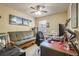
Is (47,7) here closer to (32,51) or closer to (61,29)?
(61,29)

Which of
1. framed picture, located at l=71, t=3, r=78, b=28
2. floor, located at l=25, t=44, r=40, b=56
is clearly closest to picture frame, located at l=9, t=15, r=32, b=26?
floor, located at l=25, t=44, r=40, b=56

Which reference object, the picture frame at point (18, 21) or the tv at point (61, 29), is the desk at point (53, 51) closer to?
the tv at point (61, 29)

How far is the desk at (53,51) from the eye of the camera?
1.55 m

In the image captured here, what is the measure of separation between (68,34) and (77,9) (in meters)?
0.43

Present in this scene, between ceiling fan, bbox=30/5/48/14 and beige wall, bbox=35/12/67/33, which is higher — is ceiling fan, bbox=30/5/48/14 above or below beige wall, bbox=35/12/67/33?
above

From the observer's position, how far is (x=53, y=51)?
1626 mm

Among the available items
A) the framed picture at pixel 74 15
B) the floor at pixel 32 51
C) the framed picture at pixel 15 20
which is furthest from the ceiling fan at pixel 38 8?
the floor at pixel 32 51

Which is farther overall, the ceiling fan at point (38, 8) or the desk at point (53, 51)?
the ceiling fan at point (38, 8)

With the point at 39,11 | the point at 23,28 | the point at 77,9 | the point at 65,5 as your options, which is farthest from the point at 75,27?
the point at 23,28

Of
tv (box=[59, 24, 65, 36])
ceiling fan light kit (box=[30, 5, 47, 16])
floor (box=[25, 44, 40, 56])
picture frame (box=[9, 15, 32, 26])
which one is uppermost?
ceiling fan light kit (box=[30, 5, 47, 16])

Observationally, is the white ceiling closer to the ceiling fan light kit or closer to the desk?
the ceiling fan light kit

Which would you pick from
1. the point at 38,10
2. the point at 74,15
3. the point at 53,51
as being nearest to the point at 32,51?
the point at 53,51

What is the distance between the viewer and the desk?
155 centimetres

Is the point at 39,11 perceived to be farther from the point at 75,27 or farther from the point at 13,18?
the point at 75,27
